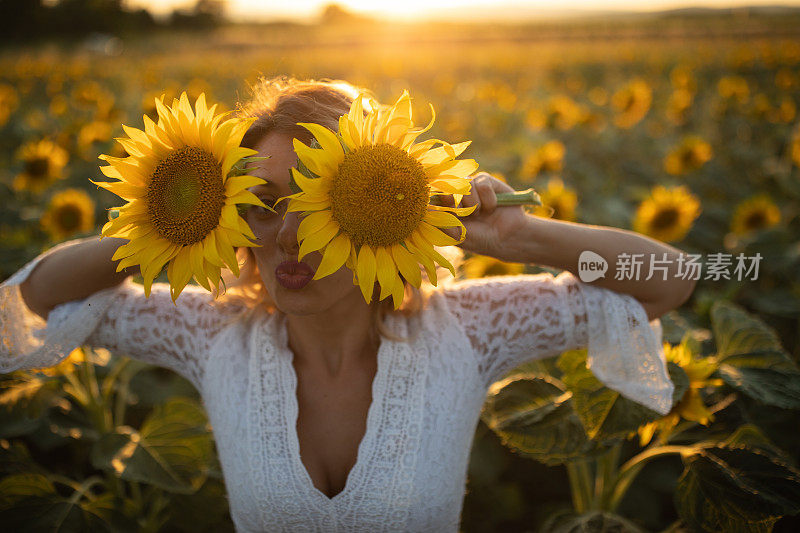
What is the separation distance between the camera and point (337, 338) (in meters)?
1.53

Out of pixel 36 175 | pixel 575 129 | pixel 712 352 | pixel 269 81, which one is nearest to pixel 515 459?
pixel 712 352

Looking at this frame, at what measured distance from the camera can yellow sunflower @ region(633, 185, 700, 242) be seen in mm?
3207

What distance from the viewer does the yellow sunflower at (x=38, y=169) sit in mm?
3848

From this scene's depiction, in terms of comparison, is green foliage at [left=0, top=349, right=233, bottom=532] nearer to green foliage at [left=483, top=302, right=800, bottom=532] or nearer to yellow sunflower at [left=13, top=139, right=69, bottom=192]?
green foliage at [left=483, top=302, right=800, bottom=532]

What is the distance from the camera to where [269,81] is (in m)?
1.48

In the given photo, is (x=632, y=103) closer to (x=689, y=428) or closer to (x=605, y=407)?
(x=689, y=428)

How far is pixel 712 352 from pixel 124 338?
6.69ft

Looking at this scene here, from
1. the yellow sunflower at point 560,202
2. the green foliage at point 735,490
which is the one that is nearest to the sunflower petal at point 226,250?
A: the green foliage at point 735,490

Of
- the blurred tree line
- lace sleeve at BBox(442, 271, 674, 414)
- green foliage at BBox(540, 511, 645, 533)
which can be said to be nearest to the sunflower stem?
lace sleeve at BBox(442, 271, 674, 414)

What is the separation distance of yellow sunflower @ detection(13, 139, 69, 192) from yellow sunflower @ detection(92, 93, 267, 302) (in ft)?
11.1

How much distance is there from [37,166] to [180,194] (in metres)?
3.54

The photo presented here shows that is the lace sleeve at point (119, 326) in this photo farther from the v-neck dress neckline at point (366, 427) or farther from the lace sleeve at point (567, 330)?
the lace sleeve at point (567, 330)

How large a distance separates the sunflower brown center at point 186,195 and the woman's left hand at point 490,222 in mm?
575

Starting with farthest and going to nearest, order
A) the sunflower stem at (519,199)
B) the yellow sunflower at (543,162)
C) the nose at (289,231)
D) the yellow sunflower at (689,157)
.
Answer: the yellow sunflower at (689,157) → the yellow sunflower at (543,162) → the sunflower stem at (519,199) → the nose at (289,231)
